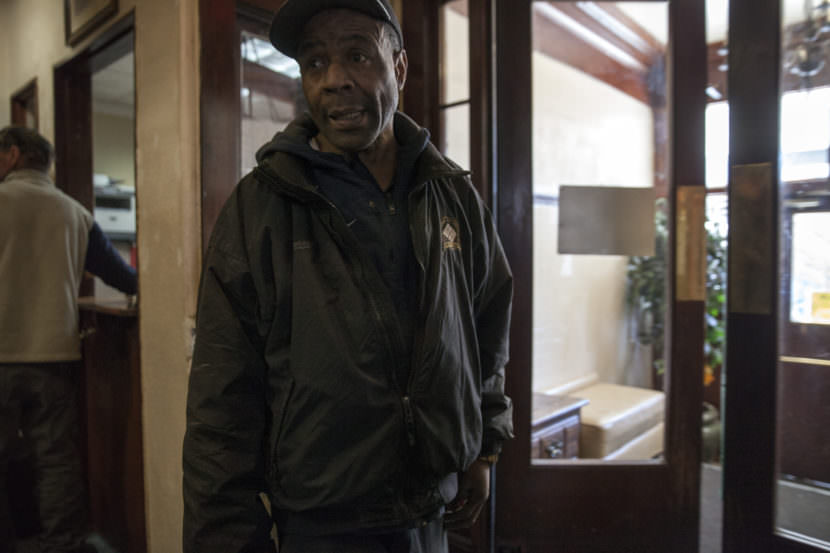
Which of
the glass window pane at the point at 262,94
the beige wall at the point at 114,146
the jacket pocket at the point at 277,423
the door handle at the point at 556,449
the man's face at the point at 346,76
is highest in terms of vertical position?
the beige wall at the point at 114,146

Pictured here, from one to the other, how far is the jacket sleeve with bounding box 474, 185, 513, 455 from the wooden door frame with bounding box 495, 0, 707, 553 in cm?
56

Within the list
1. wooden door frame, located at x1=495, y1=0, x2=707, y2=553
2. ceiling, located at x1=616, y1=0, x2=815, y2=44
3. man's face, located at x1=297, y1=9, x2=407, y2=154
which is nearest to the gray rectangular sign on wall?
wooden door frame, located at x1=495, y1=0, x2=707, y2=553

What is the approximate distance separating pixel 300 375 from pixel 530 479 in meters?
1.14

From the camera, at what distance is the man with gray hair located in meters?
1.98

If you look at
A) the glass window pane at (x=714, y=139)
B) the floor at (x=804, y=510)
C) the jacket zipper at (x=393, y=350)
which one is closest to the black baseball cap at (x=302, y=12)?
the jacket zipper at (x=393, y=350)

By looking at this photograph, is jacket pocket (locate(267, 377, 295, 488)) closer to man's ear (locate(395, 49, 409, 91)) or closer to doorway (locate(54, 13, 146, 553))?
man's ear (locate(395, 49, 409, 91))

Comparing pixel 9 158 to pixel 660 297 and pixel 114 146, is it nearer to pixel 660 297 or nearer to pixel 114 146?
pixel 660 297

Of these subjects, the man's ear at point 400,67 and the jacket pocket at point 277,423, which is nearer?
the jacket pocket at point 277,423

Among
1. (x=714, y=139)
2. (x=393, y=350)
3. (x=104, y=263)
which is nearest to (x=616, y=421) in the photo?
(x=714, y=139)

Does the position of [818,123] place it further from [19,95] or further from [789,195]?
[19,95]

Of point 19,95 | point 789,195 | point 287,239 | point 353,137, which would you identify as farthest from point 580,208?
point 19,95

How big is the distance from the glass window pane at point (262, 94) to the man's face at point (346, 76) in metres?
0.76

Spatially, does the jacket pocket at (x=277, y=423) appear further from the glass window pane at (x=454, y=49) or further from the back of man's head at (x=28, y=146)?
the back of man's head at (x=28, y=146)

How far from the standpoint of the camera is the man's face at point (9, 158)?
81.1 inches
